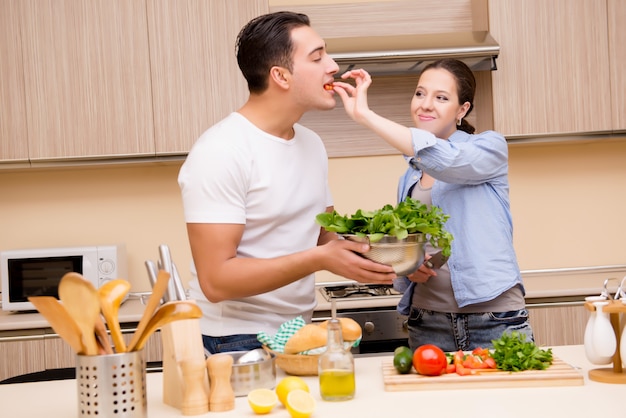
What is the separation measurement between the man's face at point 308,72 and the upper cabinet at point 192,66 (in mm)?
1183

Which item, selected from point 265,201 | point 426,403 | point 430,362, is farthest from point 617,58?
point 426,403

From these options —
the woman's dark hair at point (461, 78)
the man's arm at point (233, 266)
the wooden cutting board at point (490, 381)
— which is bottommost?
the wooden cutting board at point (490, 381)

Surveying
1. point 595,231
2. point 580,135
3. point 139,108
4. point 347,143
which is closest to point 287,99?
point 139,108

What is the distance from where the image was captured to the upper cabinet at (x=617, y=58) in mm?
3449

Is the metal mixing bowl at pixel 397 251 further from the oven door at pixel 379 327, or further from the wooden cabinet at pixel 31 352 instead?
the wooden cabinet at pixel 31 352

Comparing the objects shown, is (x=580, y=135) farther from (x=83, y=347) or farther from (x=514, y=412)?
(x=83, y=347)

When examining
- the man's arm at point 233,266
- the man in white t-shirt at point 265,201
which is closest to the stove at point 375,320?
the man in white t-shirt at point 265,201

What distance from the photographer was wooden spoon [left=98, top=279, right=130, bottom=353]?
1.43 meters

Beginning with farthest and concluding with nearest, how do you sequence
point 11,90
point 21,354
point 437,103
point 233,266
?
point 11,90, point 21,354, point 437,103, point 233,266

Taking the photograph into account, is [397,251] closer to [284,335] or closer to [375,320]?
[284,335]

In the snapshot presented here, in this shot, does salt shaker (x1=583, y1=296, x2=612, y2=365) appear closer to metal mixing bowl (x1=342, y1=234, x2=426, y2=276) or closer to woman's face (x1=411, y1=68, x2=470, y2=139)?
metal mixing bowl (x1=342, y1=234, x2=426, y2=276)

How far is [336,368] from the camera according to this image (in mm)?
1568

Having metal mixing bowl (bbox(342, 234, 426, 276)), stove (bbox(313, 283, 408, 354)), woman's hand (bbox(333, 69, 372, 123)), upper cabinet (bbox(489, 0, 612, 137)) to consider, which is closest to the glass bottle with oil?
metal mixing bowl (bbox(342, 234, 426, 276))

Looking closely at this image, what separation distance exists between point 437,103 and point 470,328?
65cm
